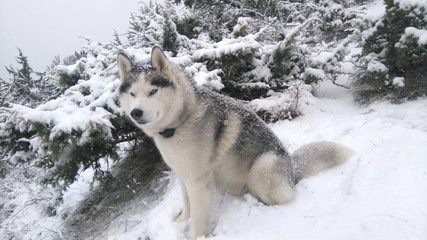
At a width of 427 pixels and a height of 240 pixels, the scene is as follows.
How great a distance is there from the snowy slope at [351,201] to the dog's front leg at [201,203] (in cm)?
16

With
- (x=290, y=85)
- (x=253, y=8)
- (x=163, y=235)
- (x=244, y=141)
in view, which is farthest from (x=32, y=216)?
(x=253, y=8)

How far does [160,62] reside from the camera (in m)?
2.77

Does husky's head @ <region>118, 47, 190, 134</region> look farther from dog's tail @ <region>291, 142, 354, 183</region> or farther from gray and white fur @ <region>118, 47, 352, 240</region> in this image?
dog's tail @ <region>291, 142, 354, 183</region>

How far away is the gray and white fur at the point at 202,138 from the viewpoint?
8.80 feet

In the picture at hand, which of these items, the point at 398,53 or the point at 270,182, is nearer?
the point at 270,182

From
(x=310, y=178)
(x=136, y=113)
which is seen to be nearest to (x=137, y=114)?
(x=136, y=113)

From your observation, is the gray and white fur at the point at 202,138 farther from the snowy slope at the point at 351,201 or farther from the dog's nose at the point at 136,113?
the snowy slope at the point at 351,201

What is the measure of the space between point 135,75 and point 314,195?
2.37 m

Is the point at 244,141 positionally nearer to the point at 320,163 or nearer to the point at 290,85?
the point at 320,163

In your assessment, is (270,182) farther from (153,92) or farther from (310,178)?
(153,92)

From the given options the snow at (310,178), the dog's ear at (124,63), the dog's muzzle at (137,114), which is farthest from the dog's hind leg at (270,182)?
the dog's ear at (124,63)

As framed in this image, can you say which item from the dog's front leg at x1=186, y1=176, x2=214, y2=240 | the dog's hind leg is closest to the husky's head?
the dog's front leg at x1=186, y1=176, x2=214, y2=240

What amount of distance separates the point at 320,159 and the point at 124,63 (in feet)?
8.64

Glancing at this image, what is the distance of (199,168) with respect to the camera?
9.06 feet
